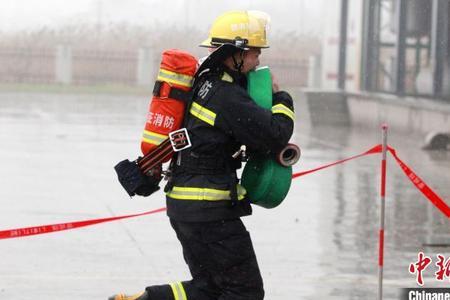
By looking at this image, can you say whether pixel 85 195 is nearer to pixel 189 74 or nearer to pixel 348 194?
pixel 348 194

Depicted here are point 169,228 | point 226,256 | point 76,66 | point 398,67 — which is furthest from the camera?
point 76,66

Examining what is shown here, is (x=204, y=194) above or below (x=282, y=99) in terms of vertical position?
below

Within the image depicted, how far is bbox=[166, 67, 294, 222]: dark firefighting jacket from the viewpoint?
260 inches

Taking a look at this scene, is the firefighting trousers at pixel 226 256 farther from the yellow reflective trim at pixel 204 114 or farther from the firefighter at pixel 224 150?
the yellow reflective trim at pixel 204 114

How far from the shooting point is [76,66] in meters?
47.6

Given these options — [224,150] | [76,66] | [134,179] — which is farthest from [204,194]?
[76,66]

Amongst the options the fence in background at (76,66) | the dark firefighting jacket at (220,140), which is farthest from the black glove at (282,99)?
the fence in background at (76,66)

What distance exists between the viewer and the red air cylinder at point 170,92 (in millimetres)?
6695

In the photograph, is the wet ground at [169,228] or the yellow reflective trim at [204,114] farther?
the wet ground at [169,228]

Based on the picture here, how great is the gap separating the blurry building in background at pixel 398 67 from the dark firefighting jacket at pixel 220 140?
15.8 m

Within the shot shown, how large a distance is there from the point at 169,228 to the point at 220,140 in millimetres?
5053

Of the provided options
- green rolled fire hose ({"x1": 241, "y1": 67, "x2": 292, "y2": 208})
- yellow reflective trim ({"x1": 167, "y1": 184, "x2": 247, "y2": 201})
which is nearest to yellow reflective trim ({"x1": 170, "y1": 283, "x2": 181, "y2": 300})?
yellow reflective trim ({"x1": 167, "y1": 184, "x2": 247, "y2": 201})

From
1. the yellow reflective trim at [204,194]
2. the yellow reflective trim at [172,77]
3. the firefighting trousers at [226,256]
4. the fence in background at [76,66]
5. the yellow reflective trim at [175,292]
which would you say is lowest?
the fence in background at [76,66]

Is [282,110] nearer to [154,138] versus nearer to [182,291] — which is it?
[154,138]
